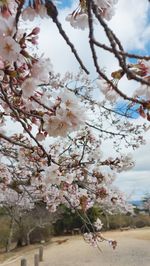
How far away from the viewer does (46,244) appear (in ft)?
70.1

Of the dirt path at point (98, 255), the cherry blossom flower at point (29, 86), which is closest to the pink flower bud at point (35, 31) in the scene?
the cherry blossom flower at point (29, 86)

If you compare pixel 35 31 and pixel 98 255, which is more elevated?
pixel 98 255

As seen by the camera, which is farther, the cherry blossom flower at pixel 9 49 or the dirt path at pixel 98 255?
the dirt path at pixel 98 255

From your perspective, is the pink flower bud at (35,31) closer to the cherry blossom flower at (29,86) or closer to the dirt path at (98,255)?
the cherry blossom flower at (29,86)

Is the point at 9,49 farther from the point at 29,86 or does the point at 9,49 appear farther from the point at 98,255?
the point at 98,255

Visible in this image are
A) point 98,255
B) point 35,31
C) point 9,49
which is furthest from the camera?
point 98,255

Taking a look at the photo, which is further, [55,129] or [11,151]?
[11,151]

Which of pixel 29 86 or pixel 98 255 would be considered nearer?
pixel 29 86

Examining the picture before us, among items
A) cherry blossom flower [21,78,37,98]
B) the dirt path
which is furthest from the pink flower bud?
the dirt path

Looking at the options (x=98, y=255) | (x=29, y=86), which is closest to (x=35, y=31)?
(x=29, y=86)

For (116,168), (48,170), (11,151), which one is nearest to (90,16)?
(48,170)

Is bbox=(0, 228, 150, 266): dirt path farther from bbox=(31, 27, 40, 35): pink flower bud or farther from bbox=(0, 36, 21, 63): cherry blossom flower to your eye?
bbox=(0, 36, 21, 63): cherry blossom flower

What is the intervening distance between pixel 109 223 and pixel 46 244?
21.3 ft

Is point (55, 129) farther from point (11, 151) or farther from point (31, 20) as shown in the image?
point (11, 151)
